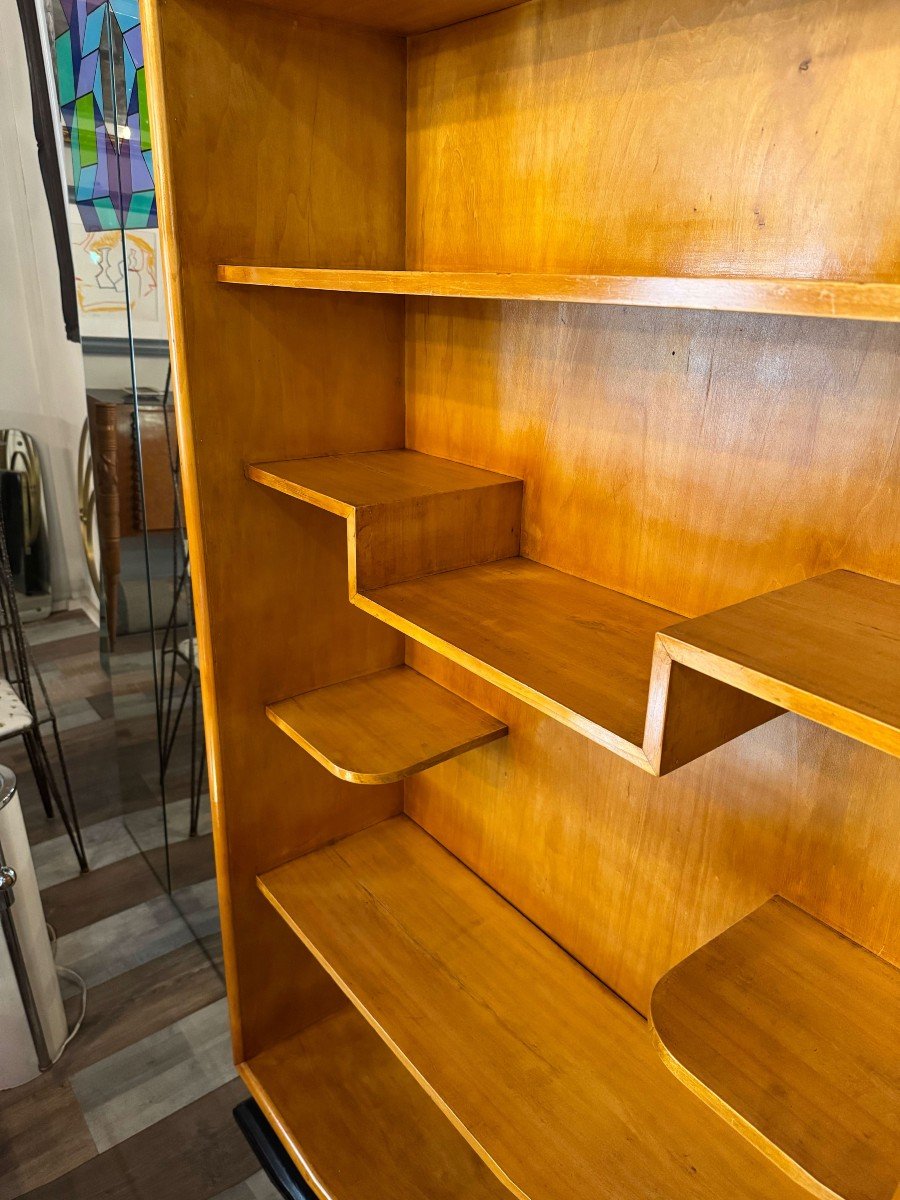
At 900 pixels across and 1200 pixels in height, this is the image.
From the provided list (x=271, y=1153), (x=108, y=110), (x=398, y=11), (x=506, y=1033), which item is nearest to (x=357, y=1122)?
(x=271, y=1153)

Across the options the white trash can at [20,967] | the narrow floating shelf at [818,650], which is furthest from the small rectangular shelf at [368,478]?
the white trash can at [20,967]

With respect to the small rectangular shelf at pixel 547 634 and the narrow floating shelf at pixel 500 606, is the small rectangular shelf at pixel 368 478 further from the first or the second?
the small rectangular shelf at pixel 547 634

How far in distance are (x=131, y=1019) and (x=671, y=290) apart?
2121 millimetres

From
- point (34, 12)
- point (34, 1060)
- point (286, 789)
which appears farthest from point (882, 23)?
point (34, 12)

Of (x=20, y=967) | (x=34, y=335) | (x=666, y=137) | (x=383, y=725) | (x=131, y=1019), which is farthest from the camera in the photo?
(x=34, y=335)

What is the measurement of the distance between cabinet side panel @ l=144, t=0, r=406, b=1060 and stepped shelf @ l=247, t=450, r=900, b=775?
10 centimetres

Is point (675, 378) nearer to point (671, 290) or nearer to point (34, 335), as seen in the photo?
point (671, 290)

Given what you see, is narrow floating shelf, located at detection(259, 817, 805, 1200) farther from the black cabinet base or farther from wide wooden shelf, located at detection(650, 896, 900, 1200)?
wide wooden shelf, located at detection(650, 896, 900, 1200)

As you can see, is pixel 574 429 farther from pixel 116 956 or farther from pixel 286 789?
pixel 116 956

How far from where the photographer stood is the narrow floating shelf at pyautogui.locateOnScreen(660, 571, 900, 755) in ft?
2.15

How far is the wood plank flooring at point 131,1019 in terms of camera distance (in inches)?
68.4

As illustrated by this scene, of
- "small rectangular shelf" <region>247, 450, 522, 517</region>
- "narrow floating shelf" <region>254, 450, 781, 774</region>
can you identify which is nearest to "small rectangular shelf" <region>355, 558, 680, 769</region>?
"narrow floating shelf" <region>254, 450, 781, 774</region>

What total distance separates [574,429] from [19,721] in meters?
1.62

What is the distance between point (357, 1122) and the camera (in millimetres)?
1624
